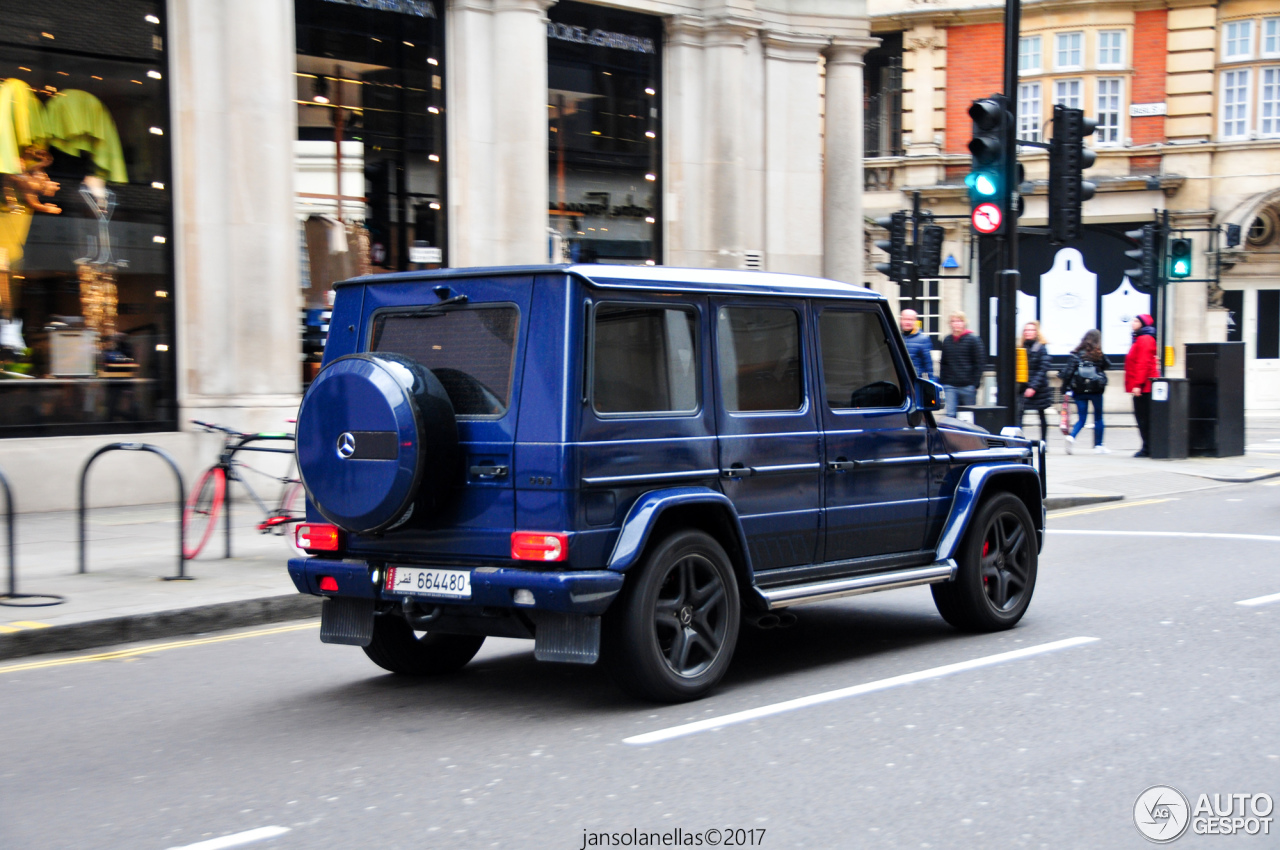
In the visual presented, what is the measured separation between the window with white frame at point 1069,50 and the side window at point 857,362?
31080 millimetres

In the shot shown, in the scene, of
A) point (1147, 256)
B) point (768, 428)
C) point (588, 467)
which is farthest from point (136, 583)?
point (1147, 256)

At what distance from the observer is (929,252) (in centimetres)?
2109

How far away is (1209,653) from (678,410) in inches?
126

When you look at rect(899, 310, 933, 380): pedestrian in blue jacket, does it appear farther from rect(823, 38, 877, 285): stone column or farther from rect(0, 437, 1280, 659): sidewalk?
rect(823, 38, 877, 285): stone column

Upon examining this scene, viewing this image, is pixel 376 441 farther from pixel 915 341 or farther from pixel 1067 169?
pixel 915 341

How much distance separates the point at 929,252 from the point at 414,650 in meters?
15.7

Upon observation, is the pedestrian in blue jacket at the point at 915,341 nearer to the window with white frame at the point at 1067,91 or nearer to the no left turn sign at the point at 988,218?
the no left turn sign at the point at 988,218

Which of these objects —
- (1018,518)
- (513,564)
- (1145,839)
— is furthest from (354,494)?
(1018,518)

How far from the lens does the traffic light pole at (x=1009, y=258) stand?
46.3ft

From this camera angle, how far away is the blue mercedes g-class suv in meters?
5.83

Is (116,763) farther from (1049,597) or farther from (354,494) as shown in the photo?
(1049,597)

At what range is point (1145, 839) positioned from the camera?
4.34 meters

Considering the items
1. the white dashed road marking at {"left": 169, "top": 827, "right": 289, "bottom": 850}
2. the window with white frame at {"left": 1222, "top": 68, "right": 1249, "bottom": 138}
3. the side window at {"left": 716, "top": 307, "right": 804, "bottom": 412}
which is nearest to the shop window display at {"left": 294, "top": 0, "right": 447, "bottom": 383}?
the side window at {"left": 716, "top": 307, "right": 804, "bottom": 412}

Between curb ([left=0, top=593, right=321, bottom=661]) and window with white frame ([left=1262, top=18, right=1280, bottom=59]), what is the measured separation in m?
32.9
